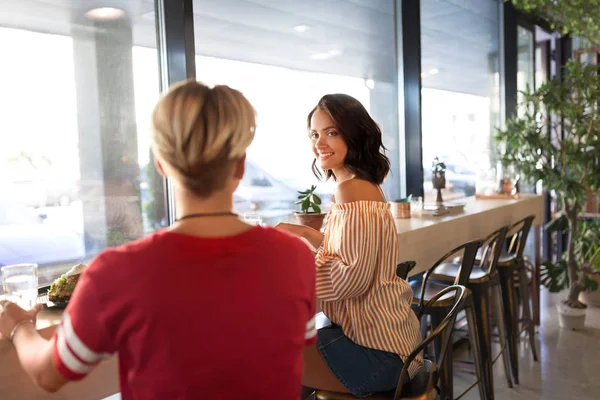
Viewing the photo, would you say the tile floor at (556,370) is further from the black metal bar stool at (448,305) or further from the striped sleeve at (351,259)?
the striped sleeve at (351,259)

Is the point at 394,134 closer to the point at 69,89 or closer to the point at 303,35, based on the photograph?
the point at 303,35

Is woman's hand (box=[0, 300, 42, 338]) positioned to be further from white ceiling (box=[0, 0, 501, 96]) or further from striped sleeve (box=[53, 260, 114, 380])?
white ceiling (box=[0, 0, 501, 96])

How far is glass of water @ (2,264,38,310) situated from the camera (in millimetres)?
1445

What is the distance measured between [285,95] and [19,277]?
68.6 inches

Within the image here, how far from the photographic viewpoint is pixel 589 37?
4.82m

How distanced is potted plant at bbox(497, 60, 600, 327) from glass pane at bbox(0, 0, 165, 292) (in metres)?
3.14

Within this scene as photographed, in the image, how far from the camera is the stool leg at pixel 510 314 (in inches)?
128

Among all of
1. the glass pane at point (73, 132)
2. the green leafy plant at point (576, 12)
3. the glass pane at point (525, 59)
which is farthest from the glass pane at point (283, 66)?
the glass pane at point (525, 59)

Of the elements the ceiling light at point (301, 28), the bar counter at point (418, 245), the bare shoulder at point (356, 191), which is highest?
the ceiling light at point (301, 28)

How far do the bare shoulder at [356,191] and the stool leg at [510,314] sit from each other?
1867 mm

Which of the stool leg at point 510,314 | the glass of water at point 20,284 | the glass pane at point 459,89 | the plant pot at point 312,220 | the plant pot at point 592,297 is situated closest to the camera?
the glass of water at point 20,284

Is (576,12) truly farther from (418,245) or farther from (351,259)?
(351,259)

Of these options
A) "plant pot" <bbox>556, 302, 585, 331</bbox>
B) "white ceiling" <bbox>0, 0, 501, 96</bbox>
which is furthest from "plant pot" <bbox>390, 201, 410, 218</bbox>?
"plant pot" <bbox>556, 302, 585, 331</bbox>

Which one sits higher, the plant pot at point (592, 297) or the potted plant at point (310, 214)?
the potted plant at point (310, 214)
